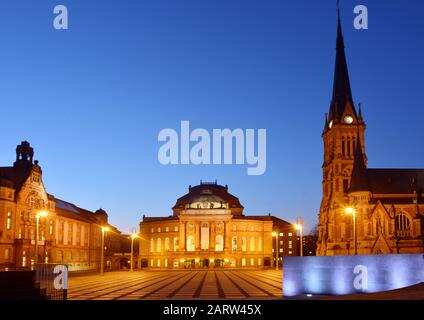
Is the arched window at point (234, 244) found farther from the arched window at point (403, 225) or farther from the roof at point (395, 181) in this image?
the arched window at point (403, 225)

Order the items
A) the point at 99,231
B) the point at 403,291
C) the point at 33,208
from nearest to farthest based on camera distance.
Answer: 1. the point at 403,291
2. the point at 33,208
3. the point at 99,231

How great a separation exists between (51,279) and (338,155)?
9620 centimetres

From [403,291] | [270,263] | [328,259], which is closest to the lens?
[403,291]

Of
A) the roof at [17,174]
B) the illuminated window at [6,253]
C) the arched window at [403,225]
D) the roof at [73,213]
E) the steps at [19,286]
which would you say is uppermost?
the roof at [17,174]

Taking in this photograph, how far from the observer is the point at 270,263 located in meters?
158

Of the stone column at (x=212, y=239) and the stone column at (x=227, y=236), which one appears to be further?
the stone column at (x=212, y=239)

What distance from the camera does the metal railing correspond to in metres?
27.7

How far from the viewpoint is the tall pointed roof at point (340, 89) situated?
121 meters

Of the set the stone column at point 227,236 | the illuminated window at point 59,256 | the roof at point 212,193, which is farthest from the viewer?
the roof at point 212,193

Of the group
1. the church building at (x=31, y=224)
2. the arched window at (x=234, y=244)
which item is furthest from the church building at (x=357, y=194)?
the church building at (x=31, y=224)

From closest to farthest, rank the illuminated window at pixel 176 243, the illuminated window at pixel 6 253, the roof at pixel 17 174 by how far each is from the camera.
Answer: the illuminated window at pixel 6 253, the roof at pixel 17 174, the illuminated window at pixel 176 243
